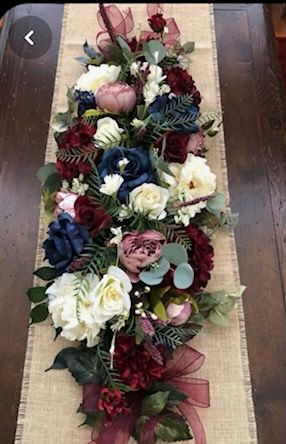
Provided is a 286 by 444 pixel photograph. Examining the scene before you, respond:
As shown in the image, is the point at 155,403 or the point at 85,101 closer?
the point at 155,403

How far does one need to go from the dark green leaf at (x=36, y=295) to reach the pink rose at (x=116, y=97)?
1.20ft

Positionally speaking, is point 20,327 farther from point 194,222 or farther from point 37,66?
point 37,66

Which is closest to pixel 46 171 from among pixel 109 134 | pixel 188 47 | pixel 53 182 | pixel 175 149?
pixel 53 182

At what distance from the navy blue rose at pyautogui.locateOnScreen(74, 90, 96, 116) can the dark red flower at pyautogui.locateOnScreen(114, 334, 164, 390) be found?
47 centimetres

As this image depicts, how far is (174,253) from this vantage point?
107 cm

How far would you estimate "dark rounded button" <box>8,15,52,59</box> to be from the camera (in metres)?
1.47

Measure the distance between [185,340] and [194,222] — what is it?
8.3 inches

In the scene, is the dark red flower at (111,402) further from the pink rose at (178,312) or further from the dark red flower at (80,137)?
the dark red flower at (80,137)

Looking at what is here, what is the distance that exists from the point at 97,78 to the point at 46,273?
41 cm

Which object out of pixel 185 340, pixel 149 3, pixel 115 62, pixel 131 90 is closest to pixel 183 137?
pixel 131 90

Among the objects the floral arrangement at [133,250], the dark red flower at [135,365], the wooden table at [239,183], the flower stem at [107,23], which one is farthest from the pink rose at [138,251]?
the flower stem at [107,23]

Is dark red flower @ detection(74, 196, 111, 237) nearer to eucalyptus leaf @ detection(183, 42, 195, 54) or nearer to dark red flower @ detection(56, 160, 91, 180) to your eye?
dark red flower @ detection(56, 160, 91, 180)

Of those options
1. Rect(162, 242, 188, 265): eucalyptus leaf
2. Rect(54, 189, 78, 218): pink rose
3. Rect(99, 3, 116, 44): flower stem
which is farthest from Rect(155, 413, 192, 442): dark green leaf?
Rect(99, 3, 116, 44): flower stem

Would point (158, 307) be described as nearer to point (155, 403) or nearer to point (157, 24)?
point (155, 403)
